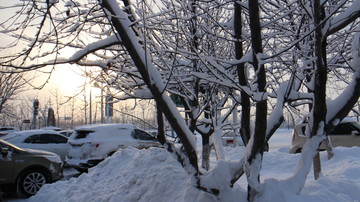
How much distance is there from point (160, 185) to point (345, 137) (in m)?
9.18

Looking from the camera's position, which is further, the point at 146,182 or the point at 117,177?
the point at 117,177

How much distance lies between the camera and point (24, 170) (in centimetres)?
762

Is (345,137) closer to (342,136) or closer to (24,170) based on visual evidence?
(342,136)

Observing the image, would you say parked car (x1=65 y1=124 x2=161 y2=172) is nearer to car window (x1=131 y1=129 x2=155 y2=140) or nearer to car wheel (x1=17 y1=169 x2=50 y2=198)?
car window (x1=131 y1=129 x2=155 y2=140)

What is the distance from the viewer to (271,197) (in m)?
3.53

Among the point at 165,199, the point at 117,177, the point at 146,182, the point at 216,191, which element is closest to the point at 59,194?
the point at 117,177

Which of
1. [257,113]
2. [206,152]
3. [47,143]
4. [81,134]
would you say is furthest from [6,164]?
[257,113]

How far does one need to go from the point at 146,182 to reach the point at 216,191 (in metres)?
1.78

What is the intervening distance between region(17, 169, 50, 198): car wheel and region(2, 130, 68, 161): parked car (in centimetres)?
332

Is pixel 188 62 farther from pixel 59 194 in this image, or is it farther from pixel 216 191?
pixel 59 194

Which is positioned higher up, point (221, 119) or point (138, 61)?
point (138, 61)

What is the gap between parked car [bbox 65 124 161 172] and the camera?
9.91 metres

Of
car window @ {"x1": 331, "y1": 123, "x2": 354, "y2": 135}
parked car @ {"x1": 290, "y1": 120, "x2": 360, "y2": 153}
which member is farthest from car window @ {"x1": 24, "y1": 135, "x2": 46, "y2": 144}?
car window @ {"x1": 331, "y1": 123, "x2": 354, "y2": 135}

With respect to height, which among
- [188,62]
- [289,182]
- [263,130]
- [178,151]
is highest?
[188,62]
